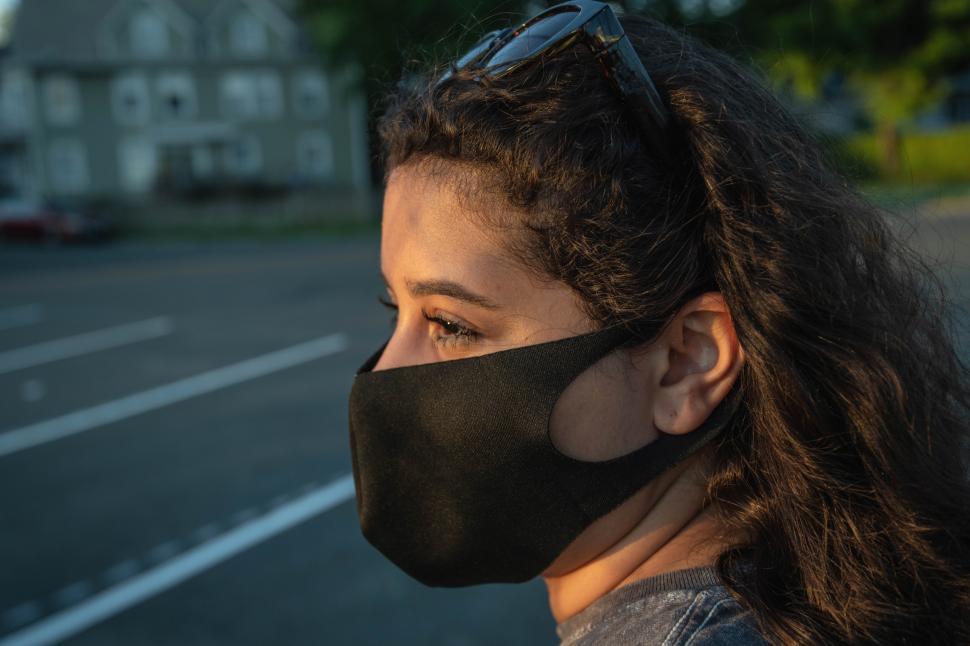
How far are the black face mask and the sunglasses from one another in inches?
13.4

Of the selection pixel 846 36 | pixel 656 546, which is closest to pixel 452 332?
pixel 656 546

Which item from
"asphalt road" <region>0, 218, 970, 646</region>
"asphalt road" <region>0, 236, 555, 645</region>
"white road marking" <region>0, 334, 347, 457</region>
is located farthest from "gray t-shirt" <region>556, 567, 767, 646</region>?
"white road marking" <region>0, 334, 347, 457</region>

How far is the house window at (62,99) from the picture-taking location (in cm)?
3644

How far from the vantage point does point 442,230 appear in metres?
1.41

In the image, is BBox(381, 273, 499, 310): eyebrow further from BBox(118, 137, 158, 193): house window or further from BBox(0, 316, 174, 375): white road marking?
BBox(118, 137, 158, 193): house window

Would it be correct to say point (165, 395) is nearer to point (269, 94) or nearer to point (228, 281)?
point (228, 281)

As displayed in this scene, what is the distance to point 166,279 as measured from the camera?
1584 centimetres

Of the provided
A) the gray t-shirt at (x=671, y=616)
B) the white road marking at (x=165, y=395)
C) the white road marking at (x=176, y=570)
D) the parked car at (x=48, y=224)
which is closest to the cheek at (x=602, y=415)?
the gray t-shirt at (x=671, y=616)

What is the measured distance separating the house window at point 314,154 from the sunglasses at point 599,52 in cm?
3796

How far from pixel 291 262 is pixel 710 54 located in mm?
16762

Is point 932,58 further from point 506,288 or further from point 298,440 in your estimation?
point 506,288

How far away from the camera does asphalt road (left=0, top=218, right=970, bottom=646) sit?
3781 mm

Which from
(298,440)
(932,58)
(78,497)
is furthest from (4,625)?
(932,58)

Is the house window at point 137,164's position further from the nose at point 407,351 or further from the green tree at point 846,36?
the nose at point 407,351
